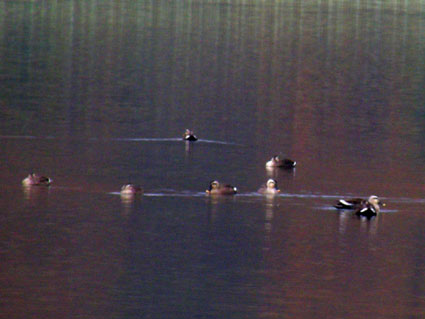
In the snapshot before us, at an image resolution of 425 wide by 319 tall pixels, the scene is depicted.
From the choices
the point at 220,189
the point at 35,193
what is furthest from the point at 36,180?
the point at 220,189

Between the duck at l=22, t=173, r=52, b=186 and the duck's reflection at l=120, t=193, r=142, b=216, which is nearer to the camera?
the duck's reflection at l=120, t=193, r=142, b=216

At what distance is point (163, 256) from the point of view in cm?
2059

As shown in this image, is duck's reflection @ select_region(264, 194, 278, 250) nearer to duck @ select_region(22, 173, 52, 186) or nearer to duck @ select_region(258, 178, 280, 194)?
duck @ select_region(258, 178, 280, 194)

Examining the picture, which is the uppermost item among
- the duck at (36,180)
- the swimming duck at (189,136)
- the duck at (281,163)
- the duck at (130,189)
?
the swimming duck at (189,136)

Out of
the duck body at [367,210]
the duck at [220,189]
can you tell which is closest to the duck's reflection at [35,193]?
the duck at [220,189]

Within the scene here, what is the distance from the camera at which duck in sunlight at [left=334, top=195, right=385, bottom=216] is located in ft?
80.7

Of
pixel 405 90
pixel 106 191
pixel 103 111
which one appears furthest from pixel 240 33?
pixel 106 191

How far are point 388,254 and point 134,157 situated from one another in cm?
1120

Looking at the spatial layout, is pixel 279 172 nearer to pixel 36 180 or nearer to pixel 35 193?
pixel 36 180

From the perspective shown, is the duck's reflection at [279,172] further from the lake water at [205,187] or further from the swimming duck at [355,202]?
the swimming duck at [355,202]

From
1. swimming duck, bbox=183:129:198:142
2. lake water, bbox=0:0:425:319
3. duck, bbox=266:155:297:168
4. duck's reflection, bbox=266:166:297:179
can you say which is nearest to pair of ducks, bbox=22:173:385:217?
lake water, bbox=0:0:425:319

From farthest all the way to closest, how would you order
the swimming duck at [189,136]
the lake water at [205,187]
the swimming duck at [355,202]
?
the swimming duck at [189,136], the swimming duck at [355,202], the lake water at [205,187]

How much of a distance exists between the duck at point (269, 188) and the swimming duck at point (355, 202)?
1.65 m

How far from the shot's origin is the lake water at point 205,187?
1848cm
